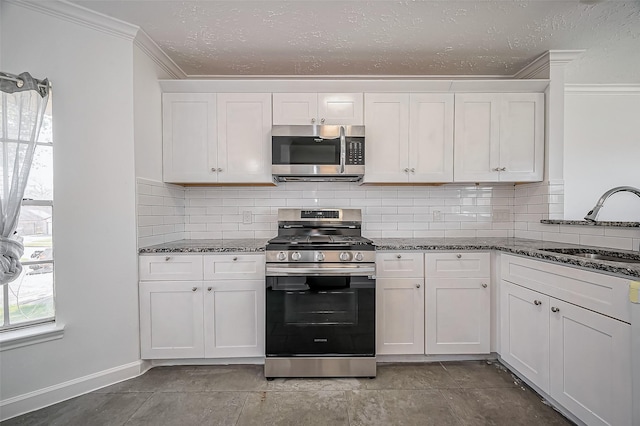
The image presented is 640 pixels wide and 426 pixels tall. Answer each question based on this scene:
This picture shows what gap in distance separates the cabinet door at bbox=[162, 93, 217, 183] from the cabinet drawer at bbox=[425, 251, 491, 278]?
1970 mm

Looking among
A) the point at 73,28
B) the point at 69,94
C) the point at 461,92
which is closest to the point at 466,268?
the point at 461,92

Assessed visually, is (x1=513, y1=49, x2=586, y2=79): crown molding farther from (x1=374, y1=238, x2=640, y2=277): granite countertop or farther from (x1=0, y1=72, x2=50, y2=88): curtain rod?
(x1=0, y1=72, x2=50, y2=88): curtain rod

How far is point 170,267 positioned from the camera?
7.13 feet

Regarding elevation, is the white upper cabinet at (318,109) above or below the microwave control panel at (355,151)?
above

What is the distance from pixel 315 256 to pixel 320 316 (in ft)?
1.45

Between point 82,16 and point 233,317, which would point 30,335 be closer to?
point 233,317

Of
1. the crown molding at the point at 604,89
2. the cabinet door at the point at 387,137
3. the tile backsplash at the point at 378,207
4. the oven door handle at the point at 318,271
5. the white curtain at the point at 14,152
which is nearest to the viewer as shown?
the white curtain at the point at 14,152

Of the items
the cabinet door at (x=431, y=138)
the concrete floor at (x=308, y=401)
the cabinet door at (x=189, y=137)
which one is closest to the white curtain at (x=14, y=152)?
the cabinet door at (x=189, y=137)

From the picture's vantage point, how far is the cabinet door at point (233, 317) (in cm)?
219

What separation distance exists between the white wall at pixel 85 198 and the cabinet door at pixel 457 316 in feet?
7.47

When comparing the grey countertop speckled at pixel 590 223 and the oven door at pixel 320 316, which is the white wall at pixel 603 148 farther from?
the oven door at pixel 320 316

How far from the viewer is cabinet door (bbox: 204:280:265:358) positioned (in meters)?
2.19

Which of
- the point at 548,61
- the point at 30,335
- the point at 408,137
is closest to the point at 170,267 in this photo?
the point at 30,335

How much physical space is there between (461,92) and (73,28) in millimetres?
2981
